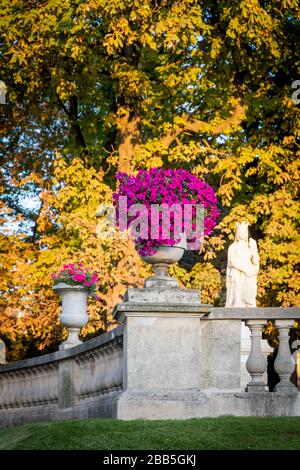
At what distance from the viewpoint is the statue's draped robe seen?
18.6 m

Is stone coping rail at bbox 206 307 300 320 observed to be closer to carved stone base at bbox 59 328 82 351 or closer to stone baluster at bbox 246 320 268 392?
stone baluster at bbox 246 320 268 392

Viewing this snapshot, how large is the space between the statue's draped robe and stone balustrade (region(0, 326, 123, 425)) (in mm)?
5350

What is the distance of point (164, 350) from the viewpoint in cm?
905

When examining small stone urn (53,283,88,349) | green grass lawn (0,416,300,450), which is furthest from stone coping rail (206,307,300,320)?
small stone urn (53,283,88,349)

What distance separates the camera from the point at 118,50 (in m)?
21.3

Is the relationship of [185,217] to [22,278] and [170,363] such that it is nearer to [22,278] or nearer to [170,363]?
[170,363]

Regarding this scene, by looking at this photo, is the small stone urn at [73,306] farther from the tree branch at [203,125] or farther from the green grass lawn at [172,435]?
Answer: the tree branch at [203,125]

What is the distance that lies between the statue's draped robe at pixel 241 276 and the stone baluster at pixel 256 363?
30.4ft

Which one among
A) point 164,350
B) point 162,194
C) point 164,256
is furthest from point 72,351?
point 162,194

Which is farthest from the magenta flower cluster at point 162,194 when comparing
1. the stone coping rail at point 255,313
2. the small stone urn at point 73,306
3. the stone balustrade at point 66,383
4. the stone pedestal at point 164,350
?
the small stone urn at point 73,306

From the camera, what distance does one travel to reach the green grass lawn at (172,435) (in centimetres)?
745

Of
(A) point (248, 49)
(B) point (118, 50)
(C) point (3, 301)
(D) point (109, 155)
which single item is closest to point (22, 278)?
(C) point (3, 301)

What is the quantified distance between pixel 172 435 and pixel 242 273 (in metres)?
11.1
